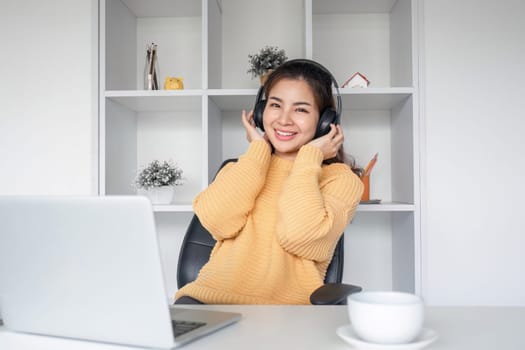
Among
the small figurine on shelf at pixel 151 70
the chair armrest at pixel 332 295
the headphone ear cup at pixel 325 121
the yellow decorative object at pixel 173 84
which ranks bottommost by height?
the chair armrest at pixel 332 295

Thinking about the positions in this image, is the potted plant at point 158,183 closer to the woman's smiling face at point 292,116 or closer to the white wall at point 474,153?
the woman's smiling face at point 292,116

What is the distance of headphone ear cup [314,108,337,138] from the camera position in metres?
1.68

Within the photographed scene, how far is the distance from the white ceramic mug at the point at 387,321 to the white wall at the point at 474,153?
1470 millimetres

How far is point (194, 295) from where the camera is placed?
53.3 inches

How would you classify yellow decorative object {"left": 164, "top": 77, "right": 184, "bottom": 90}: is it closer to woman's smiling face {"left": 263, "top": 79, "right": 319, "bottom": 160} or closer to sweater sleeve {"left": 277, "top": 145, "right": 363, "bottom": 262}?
woman's smiling face {"left": 263, "top": 79, "right": 319, "bottom": 160}

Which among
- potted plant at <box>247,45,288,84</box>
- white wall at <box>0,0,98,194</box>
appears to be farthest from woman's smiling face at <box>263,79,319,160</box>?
white wall at <box>0,0,98,194</box>

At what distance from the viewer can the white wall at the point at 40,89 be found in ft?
7.04

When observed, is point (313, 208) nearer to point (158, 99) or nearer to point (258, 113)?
point (258, 113)

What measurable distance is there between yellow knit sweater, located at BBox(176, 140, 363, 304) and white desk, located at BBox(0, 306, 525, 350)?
21.5 inches

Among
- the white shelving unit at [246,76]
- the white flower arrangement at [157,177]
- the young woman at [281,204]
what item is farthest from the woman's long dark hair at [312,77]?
the white flower arrangement at [157,177]

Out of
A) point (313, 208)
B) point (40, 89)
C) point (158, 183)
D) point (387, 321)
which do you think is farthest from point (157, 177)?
point (387, 321)

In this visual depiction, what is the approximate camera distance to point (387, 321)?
2.01ft

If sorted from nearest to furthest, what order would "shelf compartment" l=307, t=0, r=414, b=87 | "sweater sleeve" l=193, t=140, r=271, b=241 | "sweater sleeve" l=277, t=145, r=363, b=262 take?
"sweater sleeve" l=277, t=145, r=363, b=262 < "sweater sleeve" l=193, t=140, r=271, b=241 < "shelf compartment" l=307, t=0, r=414, b=87

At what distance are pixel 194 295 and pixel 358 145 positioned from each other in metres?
1.30
